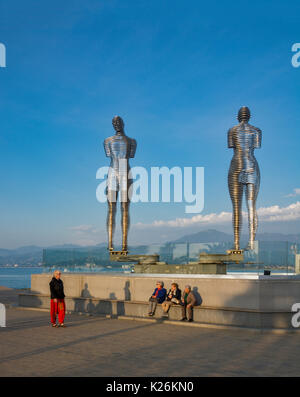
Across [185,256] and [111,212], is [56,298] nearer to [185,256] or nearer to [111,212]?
[185,256]

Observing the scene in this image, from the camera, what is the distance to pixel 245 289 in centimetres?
1273

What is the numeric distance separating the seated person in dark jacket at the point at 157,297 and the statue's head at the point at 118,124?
9.40 m

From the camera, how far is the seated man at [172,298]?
13695 mm

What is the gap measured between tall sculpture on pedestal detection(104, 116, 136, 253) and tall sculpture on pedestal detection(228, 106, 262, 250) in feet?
15.9

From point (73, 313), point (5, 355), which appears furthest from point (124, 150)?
point (5, 355)

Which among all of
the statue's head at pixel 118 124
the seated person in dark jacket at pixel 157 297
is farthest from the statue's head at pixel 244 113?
the seated person in dark jacket at pixel 157 297

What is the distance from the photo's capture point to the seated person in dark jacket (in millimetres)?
14125

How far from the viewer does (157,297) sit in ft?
46.3

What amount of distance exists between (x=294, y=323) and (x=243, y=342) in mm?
2394

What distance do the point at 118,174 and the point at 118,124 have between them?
7.51 feet

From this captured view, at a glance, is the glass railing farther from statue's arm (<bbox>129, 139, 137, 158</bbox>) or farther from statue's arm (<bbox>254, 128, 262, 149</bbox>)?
statue's arm (<bbox>129, 139, 137, 158</bbox>)

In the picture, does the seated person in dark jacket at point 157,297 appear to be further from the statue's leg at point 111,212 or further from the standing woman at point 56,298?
the statue's leg at point 111,212

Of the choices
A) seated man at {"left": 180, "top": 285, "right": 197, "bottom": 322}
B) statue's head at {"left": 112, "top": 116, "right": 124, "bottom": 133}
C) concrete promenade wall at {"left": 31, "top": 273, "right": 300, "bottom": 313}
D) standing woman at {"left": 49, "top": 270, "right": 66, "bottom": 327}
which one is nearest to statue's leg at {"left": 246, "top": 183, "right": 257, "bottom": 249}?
concrete promenade wall at {"left": 31, "top": 273, "right": 300, "bottom": 313}
